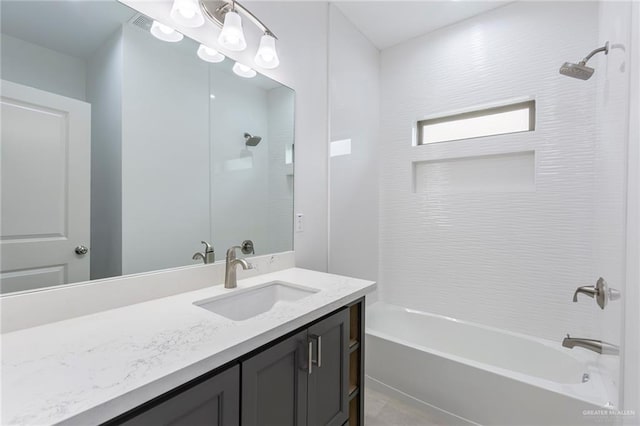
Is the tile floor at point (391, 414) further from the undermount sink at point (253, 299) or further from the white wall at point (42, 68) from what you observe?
the white wall at point (42, 68)

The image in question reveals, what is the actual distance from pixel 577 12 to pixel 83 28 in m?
2.77

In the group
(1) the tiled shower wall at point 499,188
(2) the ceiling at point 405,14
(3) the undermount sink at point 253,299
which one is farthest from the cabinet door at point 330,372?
(2) the ceiling at point 405,14

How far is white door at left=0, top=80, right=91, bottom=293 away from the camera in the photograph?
787 mm

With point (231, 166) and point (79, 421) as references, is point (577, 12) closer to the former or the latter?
point (231, 166)

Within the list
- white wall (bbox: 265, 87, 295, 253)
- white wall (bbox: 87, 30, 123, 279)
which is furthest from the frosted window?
white wall (bbox: 87, 30, 123, 279)

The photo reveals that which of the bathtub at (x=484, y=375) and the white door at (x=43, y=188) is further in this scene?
the bathtub at (x=484, y=375)

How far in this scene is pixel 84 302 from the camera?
90cm

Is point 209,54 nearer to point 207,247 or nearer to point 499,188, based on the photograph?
point 207,247

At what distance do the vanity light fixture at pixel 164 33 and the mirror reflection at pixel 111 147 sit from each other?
0.06ft

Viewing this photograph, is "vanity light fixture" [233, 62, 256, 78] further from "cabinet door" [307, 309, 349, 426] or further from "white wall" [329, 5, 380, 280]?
"cabinet door" [307, 309, 349, 426]

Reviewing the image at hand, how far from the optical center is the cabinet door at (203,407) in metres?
0.57

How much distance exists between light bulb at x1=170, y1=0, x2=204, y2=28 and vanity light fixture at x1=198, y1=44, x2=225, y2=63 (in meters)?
0.10

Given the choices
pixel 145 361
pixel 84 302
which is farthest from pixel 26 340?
pixel 145 361

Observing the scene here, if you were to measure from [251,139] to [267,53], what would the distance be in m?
0.45
